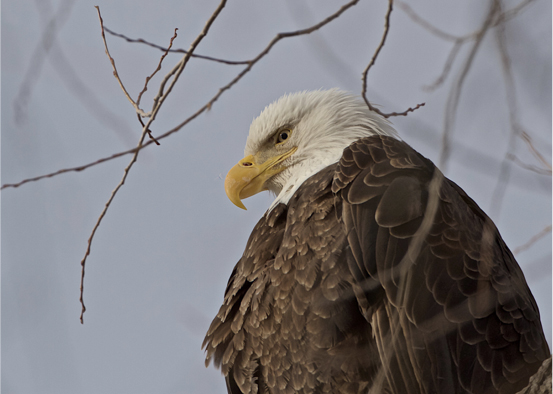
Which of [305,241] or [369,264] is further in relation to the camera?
[305,241]

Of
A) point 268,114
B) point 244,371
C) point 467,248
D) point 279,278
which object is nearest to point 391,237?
point 467,248

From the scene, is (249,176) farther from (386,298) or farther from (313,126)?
(386,298)

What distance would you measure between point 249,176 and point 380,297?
1.35m

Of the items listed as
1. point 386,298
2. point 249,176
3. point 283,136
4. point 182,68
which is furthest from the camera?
point 283,136

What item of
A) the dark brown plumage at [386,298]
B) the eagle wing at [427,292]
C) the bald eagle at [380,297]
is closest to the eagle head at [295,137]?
the bald eagle at [380,297]

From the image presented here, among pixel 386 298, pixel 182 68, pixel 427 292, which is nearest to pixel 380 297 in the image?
pixel 386 298

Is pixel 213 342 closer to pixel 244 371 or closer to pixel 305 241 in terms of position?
pixel 244 371

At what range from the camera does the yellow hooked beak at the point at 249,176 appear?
344 cm

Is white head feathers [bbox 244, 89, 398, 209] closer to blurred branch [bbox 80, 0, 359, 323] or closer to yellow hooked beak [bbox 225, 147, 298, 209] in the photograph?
yellow hooked beak [bbox 225, 147, 298, 209]

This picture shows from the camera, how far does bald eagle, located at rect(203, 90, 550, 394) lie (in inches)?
93.3

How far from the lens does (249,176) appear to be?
137 inches

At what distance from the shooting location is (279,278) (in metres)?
2.58

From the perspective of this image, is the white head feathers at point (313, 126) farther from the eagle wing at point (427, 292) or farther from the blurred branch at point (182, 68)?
the blurred branch at point (182, 68)

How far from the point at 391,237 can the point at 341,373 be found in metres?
0.63
